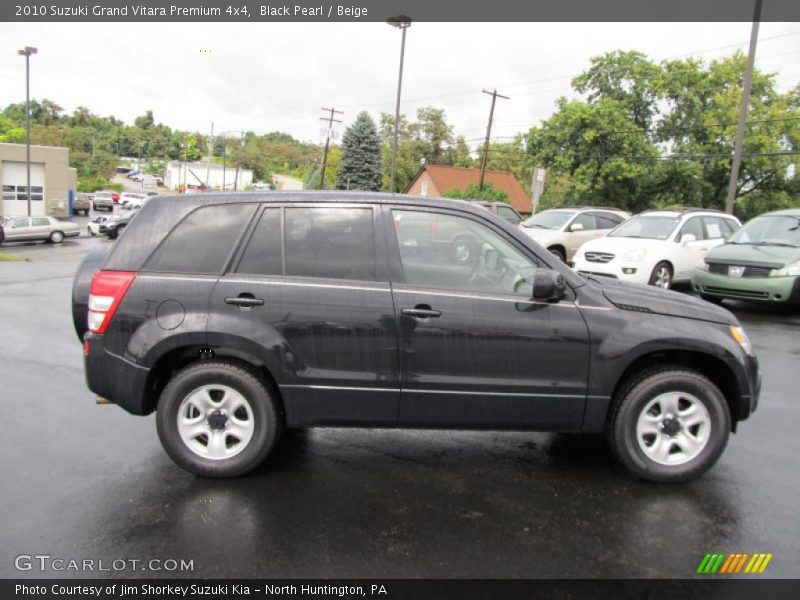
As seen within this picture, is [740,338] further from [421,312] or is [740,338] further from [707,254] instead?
[707,254]

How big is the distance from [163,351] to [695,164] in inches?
1430

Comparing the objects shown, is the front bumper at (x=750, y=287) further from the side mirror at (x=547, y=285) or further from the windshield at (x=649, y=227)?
the side mirror at (x=547, y=285)

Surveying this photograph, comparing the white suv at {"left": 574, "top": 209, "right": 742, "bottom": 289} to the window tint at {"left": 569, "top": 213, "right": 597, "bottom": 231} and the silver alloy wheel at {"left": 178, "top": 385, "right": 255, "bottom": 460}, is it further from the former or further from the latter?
the silver alloy wheel at {"left": 178, "top": 385, "right": 255, "bottom": 460}

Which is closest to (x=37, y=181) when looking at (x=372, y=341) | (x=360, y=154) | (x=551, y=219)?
(x=360, y=154)

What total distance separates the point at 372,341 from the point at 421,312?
0.35 m

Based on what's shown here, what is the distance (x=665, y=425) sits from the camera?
3.71 meters

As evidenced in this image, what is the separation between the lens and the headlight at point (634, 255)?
10797 mm

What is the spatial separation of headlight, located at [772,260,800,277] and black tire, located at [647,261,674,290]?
71.8 inches

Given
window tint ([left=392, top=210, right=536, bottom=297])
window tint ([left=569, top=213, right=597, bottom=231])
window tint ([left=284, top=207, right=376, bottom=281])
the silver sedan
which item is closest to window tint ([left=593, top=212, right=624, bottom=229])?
window tint ([left=569, top=213, right=597, bottom=231])

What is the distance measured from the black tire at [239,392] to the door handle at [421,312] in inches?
39.4

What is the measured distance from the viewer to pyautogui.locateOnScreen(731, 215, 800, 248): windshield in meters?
10.3

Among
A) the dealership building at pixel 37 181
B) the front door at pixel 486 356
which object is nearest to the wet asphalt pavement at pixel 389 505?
the front door at pixel 486 356

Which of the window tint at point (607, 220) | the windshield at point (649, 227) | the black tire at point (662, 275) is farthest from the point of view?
the window tint at point (607, 220)

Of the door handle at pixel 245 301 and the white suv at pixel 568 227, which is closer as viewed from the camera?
the door handle at pixel 245 301
